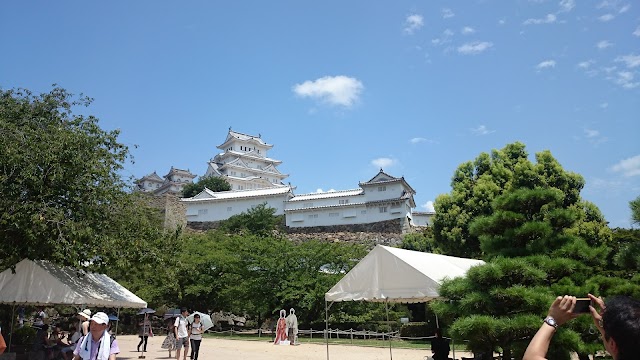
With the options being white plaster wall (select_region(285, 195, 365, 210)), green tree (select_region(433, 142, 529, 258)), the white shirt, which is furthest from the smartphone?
white plaster wall (select_region(285, 195, 365, 210))

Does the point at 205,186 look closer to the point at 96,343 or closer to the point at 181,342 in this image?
the point at 181,342

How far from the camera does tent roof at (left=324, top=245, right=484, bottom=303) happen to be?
10.1 m

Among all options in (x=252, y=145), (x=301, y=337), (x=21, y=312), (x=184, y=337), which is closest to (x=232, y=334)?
(x=301, y=337)

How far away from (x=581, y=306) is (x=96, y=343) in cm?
454

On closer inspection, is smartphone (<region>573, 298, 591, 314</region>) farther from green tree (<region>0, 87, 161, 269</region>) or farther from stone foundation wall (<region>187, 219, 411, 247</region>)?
stone foundation wall (<region>187, 219, 411, 247</region>)

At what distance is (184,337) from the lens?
41.2 ft

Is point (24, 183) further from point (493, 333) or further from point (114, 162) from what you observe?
point (493, 333)

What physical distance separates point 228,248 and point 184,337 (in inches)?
697

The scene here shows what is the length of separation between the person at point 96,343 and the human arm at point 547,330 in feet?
13.5

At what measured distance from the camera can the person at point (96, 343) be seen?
191 inches

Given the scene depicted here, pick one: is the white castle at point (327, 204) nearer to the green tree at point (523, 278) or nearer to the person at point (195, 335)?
the person at point (195, 335)

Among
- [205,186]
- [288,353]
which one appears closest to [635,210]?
[288,353]

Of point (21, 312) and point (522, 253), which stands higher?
point (522, 253)

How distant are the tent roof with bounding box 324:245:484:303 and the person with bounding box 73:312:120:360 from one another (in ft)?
21.9
